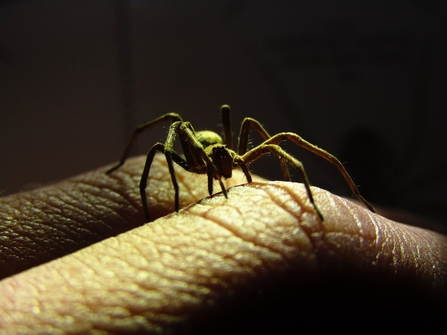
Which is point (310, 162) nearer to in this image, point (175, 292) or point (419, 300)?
point (419, 300)

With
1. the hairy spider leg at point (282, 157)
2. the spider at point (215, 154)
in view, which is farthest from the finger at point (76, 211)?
the hairy spider leg at point (282, 157)

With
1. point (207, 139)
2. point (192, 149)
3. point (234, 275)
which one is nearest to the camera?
point (234, 275)

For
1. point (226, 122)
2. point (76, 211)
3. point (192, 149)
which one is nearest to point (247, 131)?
point (226, 122)

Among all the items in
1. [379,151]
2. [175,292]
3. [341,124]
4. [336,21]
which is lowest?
[379,151]

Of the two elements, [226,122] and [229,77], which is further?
[229,77]

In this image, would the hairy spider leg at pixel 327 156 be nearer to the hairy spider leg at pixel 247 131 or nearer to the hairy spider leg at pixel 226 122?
the hairy spider leg at pixel 247 131

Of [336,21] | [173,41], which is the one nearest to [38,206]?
[173,41]

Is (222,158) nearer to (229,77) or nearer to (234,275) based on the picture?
(234,275)
